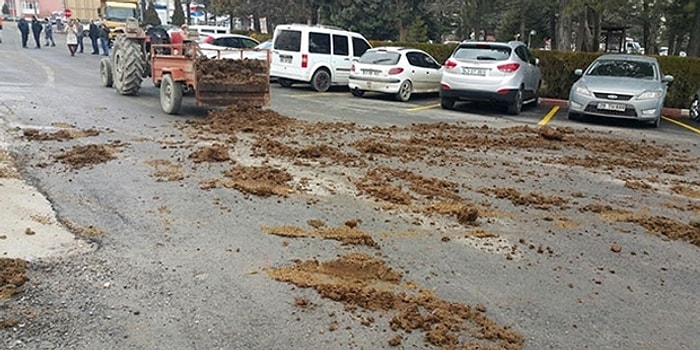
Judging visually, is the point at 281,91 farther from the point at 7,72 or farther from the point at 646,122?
Answer: the point at 646,122

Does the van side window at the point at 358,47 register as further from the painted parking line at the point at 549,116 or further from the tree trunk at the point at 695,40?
the tree trunk at the point at 695,40

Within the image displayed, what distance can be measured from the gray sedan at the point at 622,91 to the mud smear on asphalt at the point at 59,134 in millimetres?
10685

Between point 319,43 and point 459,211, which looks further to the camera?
point 319,43

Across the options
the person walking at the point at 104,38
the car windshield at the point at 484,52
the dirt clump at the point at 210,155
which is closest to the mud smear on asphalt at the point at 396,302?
the dirt clump at the point at 210,155

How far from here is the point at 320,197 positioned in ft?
21.5

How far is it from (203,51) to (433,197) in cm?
711

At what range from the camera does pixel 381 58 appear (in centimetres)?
1709

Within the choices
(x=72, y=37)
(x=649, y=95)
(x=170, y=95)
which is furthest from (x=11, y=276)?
(x=72, y=37)

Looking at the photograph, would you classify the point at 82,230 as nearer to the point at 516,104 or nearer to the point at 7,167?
the point at 7,167

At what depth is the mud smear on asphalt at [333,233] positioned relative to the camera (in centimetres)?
526

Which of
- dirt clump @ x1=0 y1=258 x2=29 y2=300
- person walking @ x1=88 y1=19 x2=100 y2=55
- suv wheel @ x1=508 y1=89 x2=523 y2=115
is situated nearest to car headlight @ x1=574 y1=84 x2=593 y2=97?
suv wheel @ x1=508 y1=89 x2=523 y2=115

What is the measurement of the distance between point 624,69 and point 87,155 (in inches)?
500

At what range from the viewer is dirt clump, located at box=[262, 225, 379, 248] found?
5247 mm

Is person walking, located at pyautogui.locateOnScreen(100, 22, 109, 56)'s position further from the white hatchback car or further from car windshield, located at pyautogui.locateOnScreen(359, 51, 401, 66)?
car windshield, located at pyautogui.locateOnScreen(359, 51, 401, 66)
